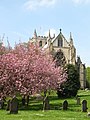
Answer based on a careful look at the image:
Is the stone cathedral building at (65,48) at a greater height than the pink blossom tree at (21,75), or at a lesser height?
greater

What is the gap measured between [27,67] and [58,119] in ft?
53.4

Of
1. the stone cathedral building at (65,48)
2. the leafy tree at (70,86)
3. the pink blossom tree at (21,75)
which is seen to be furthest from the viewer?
the stone cathedral building at (65,48)

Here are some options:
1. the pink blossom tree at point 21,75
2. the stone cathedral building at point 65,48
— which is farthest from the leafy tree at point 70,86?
the stone cathedral building at point 65,48

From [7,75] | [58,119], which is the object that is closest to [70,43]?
[7,75]

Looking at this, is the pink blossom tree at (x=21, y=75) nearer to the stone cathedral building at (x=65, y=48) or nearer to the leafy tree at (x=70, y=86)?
the leafy tree at (x=70, y=86)

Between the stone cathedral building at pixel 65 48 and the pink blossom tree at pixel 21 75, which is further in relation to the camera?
the stone cathedral building at pixel 65 48

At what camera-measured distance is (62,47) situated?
108 meters

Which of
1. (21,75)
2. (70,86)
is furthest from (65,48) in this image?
(21,75)

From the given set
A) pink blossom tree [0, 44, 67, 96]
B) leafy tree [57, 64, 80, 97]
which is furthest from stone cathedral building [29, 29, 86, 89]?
pink blossom tree [0, 44, 67, 96]

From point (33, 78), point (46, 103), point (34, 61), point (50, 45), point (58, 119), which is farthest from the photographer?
point (50, 45)

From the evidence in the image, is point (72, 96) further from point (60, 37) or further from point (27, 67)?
point (60, 37)

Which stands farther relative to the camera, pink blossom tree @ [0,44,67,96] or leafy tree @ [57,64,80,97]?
leafy tree @ [57,64,80,97]

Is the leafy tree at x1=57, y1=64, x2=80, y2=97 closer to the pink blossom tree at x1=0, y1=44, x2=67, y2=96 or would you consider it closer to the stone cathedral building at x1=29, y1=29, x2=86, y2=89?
the pink blossom tree at x1=0, y1=44, x2=67, y2=96

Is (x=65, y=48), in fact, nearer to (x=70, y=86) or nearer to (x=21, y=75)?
(x=70, y=86)
